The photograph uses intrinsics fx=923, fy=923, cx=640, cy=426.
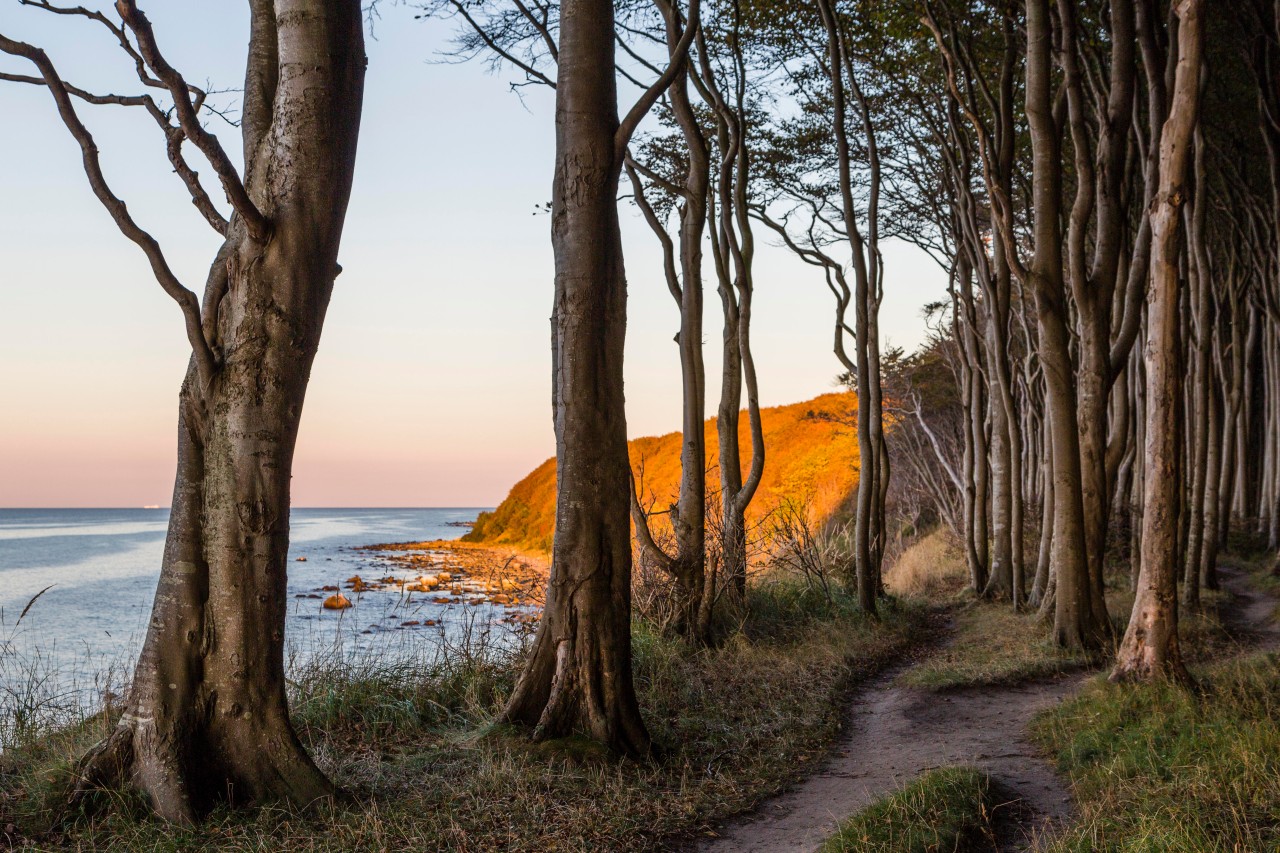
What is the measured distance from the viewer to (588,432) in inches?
214

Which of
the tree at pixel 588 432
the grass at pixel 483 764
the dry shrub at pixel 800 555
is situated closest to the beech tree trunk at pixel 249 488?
the grass at pixel 483 764

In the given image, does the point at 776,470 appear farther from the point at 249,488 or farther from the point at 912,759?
the point at 249,488

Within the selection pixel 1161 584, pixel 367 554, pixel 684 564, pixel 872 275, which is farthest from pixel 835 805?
pixel 367 554

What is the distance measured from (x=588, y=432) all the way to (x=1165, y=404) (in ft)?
14.1

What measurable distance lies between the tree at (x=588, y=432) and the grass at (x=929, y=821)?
1.58 m

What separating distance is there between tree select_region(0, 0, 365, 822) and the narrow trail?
2172mm

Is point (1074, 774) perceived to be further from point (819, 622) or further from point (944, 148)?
point (944, 148)

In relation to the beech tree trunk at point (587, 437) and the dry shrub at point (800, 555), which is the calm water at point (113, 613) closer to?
the beech tree trunk at point (587, 437)

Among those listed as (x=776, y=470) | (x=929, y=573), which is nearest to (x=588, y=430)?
(x=929, y=573)

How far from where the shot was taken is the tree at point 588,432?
5340 millimetres

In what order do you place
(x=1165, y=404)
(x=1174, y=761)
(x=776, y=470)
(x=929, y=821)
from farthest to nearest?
(x=776, y=470) → (x=1165, y=404) → (x=1174, y=761) → (x=929, y=821)

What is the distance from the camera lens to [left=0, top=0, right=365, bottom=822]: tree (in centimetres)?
400

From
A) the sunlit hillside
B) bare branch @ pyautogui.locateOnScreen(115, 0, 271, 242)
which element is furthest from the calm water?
the sunlit hillside

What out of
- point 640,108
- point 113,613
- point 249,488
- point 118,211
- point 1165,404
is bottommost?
point 113,613
